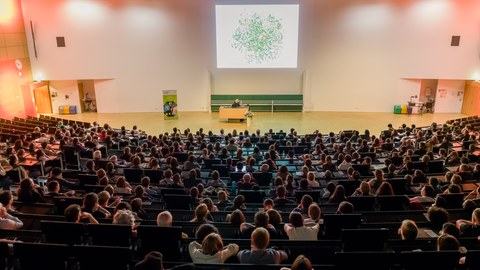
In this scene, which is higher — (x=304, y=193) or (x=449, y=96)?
(x=449, y=96)

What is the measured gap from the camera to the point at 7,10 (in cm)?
2023

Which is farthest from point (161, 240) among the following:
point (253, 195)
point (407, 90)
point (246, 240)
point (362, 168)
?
point (407, 90)

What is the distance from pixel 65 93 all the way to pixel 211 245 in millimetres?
23040

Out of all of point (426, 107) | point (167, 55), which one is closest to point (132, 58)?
point (167, 55)

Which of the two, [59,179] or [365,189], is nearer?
[365,189]

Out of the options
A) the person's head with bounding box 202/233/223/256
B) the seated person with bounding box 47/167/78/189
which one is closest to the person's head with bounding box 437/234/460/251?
the person's head with bounding box 202/233/223/256

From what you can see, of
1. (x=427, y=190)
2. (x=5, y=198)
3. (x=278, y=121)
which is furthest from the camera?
(x=278, y=121)

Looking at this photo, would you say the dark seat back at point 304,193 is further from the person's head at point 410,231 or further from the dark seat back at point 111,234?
the dark seat back at point 111,234

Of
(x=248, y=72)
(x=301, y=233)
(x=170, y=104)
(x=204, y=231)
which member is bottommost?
(x=301, y=233)

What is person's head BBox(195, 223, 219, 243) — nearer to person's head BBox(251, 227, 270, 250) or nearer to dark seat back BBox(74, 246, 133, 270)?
person's head BBox(251, 227, 270, 250)

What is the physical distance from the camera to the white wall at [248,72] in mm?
21938

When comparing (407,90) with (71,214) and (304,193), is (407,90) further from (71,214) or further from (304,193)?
(71,214)

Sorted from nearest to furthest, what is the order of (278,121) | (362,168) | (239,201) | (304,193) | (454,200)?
(239,201)
(454,200)
(304,193)
(362,168)
(278,121)

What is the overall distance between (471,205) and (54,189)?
7722 millimetres
